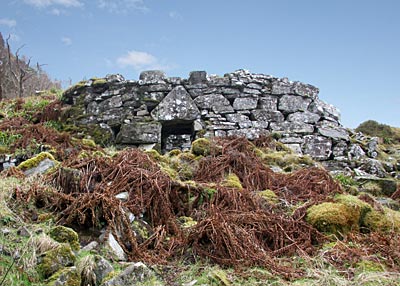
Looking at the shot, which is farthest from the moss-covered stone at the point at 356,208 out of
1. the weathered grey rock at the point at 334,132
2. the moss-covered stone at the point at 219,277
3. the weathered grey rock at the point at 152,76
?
the weathered grey rock at the point at 152,76

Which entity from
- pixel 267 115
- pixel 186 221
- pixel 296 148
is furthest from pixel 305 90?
pixel 186 221

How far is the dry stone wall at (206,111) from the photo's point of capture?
31.9ft

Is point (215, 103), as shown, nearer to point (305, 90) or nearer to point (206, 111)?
point (206, 111)

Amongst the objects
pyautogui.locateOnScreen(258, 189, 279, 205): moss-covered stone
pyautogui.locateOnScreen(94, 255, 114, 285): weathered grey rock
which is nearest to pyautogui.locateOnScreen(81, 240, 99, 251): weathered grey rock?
pyautogui.locateOnScreen(94, 255, 114, 285): weathered grey rock

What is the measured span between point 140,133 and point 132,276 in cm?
620

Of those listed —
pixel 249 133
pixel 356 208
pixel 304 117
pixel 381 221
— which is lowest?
pixel 381 221

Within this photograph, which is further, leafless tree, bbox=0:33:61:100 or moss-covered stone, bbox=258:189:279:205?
leafless tree, bbox=0:33:61:100

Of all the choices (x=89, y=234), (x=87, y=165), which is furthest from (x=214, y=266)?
(x=87, y=165)

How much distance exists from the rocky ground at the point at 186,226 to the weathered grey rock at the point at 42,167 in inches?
0.7

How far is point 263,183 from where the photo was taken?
6973mm

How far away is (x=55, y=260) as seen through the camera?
3.57 meters

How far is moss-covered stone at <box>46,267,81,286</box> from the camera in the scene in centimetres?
330

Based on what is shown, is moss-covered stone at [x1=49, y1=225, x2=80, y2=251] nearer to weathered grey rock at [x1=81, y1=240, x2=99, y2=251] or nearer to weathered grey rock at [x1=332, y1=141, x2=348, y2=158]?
weathered grey rock at [x1=81, y1=240, x2=99, y2=251]

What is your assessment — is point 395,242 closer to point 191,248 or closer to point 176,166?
Result: point 191,248
